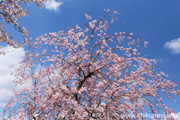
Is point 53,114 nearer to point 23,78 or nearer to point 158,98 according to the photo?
point 23,78

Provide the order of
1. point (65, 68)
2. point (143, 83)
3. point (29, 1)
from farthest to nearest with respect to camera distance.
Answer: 1. point (65, 68)
2. point (29, 1)
3. point (143, 83)

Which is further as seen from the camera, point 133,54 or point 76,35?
point 76,35

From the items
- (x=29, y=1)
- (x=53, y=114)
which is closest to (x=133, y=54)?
(x=53, y=114)

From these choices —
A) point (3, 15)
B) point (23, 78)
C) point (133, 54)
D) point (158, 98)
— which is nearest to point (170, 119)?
point (158, 98)

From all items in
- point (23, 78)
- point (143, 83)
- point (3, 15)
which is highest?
point (3, 15)

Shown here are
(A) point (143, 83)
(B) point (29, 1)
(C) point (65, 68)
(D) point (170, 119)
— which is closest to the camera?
(D) point (170, 119)

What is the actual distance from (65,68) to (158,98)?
438 cm

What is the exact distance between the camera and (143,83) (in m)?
6.96

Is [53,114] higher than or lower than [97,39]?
lower

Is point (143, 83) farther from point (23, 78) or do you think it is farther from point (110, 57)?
point (23, 78)

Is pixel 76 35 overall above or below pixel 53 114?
above

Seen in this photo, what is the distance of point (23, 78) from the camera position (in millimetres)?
8844

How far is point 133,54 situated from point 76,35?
3.22 m

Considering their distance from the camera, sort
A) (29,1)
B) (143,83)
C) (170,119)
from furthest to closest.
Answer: (29,1)
(143,83)
(170,119)
